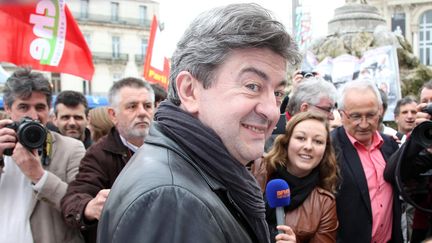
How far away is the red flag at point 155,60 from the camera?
7496 millimetres

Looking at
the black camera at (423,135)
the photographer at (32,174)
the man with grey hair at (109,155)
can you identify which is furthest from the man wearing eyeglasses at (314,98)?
the photographer at (32,174)

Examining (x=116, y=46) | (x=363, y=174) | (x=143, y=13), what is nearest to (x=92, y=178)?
(x=363, y=174)

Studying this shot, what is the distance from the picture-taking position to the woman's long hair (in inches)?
128

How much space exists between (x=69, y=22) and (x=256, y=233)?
4245 mm

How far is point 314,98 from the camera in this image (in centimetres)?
402

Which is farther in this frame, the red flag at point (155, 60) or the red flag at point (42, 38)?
the red flag at point (155, 60)

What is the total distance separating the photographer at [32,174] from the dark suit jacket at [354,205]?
1795mm

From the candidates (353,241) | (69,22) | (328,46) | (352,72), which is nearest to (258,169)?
(353,241)

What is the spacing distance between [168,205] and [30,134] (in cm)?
186

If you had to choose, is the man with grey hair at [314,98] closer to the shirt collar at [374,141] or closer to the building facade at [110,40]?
the shirt collar at [374,141]

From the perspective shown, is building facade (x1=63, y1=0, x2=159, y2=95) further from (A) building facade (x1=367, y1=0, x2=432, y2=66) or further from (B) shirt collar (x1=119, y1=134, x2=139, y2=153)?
(B) shirt collar (x1=119, y1=134, x2=139, y2=153)

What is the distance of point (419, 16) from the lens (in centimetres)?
5097

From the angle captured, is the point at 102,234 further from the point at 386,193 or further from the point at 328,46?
the point at 328,46

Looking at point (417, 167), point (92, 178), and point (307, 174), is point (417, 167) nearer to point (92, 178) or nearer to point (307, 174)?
point (307, 174)
